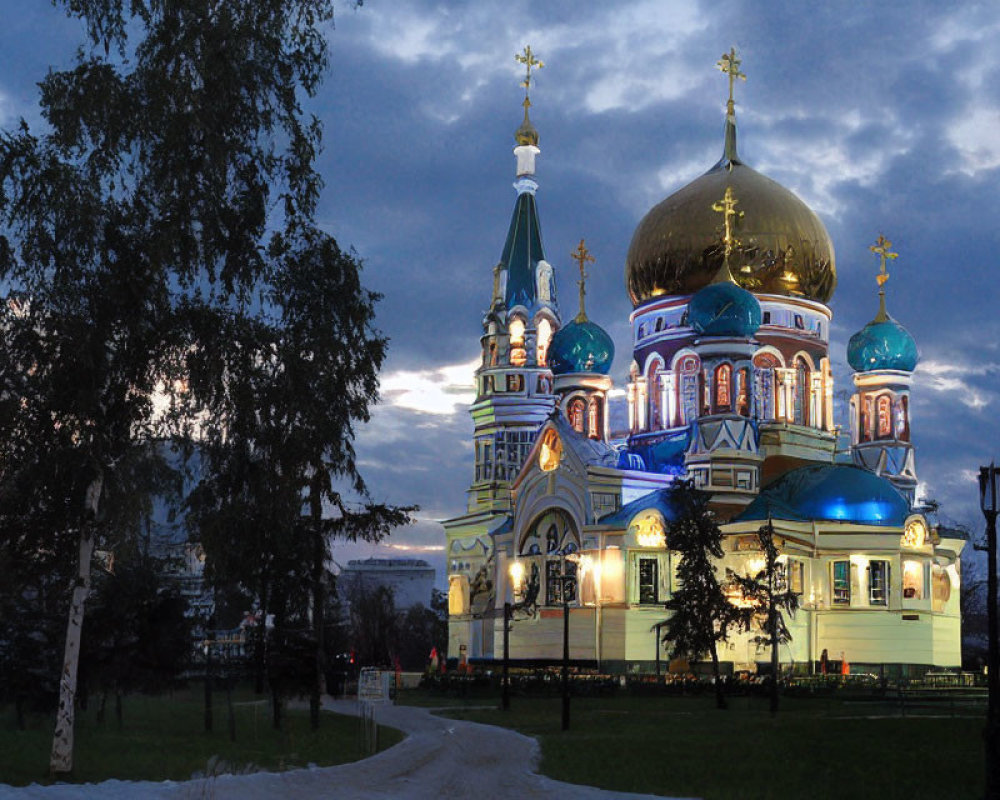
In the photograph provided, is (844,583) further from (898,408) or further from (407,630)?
(407,630)

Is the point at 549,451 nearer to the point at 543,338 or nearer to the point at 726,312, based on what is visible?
the point at 726,312

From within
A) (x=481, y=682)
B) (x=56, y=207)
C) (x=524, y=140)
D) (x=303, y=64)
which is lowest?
(x=481, y=682)

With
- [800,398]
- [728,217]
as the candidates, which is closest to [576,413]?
[800,398]

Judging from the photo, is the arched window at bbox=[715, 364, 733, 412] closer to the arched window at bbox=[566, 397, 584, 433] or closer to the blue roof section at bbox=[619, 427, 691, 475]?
the blue roof section at bbox=[619, 427, 691, 475]

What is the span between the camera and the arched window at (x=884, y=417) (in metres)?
56.8

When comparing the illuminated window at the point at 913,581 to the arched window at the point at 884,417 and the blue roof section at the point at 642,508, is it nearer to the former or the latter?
the arched window at the point at 884,417

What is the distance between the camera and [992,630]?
15883 mm

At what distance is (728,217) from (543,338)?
10760mm

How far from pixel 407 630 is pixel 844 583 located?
48.0m

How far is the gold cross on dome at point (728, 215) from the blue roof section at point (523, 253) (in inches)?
385

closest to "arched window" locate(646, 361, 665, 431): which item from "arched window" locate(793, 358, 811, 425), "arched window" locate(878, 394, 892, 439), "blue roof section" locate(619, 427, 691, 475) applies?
"blue roof section" locate(619, 427, 691, 475)

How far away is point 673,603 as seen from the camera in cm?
4153

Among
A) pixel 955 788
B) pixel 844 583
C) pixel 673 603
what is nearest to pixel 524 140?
pixel 844 583

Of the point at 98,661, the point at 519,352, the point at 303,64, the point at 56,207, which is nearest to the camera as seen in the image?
the point at 56,207
